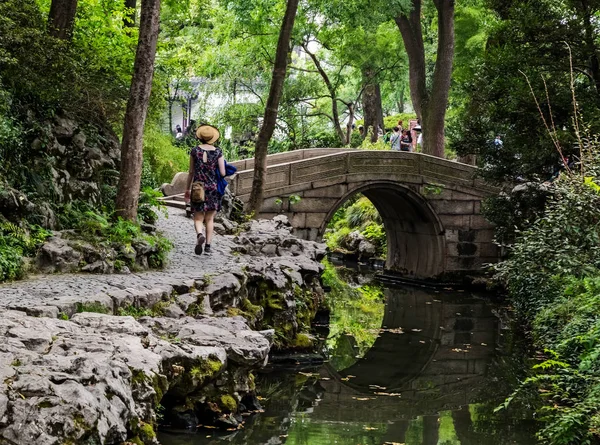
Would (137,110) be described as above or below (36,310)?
above

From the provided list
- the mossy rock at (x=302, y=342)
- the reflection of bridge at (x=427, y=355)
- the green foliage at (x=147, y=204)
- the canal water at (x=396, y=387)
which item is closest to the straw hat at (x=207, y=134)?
the green foliage at (x=147, y=204)

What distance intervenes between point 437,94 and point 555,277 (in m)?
10.9

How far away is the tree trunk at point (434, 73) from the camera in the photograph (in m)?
22.7

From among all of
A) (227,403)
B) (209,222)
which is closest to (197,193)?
(209,222)

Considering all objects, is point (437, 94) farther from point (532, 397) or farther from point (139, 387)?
point (139, 387)

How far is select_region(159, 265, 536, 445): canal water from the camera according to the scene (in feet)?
27.7

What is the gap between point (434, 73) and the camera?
23.2 meters

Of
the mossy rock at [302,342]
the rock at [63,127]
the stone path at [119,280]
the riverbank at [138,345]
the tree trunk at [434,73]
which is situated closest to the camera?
the riverbank at [138,345]

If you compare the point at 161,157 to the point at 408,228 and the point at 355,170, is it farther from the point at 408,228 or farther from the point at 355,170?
the point at 408,228

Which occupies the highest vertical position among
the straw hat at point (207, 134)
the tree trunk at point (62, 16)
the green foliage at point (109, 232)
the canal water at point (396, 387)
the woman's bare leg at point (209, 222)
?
the tree trunk at point (62, 16)

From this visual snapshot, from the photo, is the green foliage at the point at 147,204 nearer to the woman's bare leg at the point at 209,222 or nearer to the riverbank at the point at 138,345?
the riverbank at the point at 138,345

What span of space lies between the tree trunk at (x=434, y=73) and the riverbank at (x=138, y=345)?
11792mm

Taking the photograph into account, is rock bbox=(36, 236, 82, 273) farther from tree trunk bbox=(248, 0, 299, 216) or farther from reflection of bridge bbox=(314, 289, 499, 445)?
tree trunk bbox=(248, 0, 299, 216)

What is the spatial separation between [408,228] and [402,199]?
4.82 ft
